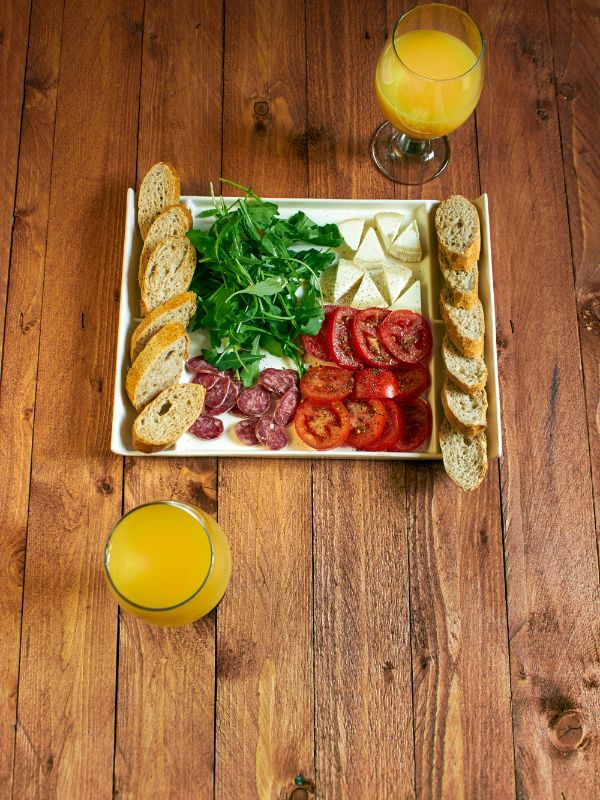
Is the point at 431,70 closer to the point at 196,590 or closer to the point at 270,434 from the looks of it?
the point at 270,434

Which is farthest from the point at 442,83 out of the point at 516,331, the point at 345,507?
the point at 345,507

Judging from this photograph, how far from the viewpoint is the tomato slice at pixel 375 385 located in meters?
1.46

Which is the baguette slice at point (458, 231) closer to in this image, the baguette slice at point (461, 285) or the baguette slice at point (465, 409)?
the baguette slice at point (461, 285)

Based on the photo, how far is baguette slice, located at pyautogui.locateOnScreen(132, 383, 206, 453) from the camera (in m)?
1.40

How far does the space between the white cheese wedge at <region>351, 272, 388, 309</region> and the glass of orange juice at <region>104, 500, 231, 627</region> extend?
0.54 m

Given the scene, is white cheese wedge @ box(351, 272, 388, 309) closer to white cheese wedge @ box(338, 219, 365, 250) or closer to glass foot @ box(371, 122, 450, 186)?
white cheese wedge @ box(338, 219, 365, 250)

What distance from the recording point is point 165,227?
149cm

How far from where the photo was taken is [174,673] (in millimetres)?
1452

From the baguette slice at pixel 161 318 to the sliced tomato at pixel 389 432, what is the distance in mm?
427

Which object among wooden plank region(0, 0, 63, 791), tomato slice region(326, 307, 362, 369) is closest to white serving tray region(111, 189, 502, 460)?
tomato slice region(326, 307, 362, 369)

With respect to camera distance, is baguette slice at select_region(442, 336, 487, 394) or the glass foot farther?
the glass foot

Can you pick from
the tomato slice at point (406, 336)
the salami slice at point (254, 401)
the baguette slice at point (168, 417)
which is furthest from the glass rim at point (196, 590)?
the tomato slice at point (406, 336)

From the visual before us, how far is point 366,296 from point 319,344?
14cm

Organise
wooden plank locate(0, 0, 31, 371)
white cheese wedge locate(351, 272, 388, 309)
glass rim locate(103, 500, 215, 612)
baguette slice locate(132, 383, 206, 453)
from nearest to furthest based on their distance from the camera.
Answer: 1. glass rim locate(103, 500, 215, 612)
2. baguette slice locate(132, 383, 206, 453)
3. white cheese wedge locate(351, 272, 388, 309)
4. wooden plank locate(0, 0, 31, 371)
